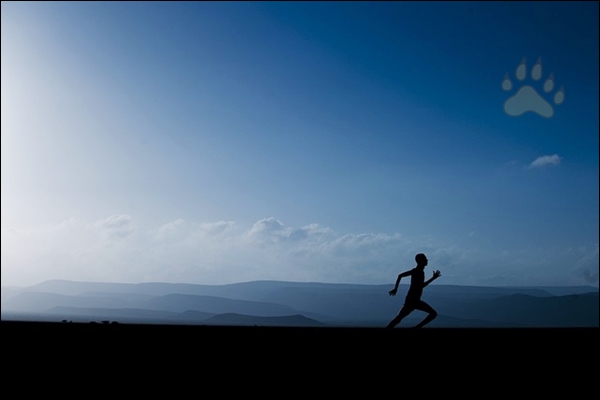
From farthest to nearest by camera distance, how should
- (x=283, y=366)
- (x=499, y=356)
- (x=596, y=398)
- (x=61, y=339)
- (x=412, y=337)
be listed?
(x=412, y=337) < (x=61, y=339) < (x=499, y=356) < (x=283, y=366) < (x=596, y=398)

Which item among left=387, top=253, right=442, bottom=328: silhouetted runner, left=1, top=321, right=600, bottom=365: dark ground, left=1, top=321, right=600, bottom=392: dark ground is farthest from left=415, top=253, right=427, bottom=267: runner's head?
left=1, top=321, right=600, bottom=392: dark ground

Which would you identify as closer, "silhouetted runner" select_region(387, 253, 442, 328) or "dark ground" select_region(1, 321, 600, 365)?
Answer: "dark ground" select_region(1, 321, 600, 365)

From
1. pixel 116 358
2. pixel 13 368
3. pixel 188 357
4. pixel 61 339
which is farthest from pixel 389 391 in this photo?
pixel 61 339

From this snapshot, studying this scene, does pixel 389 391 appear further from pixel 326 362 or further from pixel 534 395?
pixel 326 362

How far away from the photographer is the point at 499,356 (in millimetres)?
7797

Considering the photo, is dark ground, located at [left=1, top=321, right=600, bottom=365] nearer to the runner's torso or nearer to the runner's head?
the runner's torso

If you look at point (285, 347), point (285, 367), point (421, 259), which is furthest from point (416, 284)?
point (285, 367)

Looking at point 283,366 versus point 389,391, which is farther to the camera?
point 283,366

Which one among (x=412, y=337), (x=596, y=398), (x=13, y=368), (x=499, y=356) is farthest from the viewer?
(x=412, y=337)

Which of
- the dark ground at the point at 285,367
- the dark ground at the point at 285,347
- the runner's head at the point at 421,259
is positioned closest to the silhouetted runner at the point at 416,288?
the runner's head at the point at 421,259

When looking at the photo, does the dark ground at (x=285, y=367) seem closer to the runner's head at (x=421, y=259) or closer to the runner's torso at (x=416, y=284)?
the runner's torso at (x=416, y=284)

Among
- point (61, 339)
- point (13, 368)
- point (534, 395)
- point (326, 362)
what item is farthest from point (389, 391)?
point (61, 339)

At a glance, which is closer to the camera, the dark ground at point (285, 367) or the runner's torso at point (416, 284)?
the dark ground at point (285, 367)

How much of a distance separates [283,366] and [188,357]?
148 centimetres
